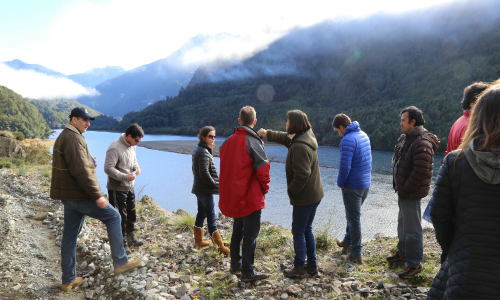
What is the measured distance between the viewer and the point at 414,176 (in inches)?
129

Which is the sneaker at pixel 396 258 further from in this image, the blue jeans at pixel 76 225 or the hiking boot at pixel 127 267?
the blue jeans at pixel 76 225

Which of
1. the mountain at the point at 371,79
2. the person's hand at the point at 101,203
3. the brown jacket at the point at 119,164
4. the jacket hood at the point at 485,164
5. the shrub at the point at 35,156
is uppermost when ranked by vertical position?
the mountain at the point at 371,79

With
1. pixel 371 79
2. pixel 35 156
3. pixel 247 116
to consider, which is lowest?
pixel 35 156

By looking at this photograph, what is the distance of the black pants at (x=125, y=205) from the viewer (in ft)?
13.6

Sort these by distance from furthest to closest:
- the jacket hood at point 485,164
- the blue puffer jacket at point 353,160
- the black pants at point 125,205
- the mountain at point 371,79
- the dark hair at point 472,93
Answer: the mountain at point 371,79, the black pants at point 125,205, the blue puffer jacket at point 353,160, the dark hair at point 472,93, the jacket hood at point 485,164

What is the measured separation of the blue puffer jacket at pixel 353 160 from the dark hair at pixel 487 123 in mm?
2498

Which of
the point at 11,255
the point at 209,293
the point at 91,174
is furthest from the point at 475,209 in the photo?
the point at 11,255

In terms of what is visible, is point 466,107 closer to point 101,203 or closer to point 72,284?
point 101,203

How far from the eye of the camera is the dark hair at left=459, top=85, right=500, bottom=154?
4.17 feet

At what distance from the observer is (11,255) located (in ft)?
13.3

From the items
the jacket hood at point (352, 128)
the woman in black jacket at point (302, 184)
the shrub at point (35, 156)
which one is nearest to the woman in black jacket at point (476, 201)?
the woman in black jacket at point (302, 184)

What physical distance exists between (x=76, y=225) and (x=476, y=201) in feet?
11.9

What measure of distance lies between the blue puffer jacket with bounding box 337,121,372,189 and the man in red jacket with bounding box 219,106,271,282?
1.30 m

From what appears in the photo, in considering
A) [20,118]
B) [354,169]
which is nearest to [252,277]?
[354,169]
